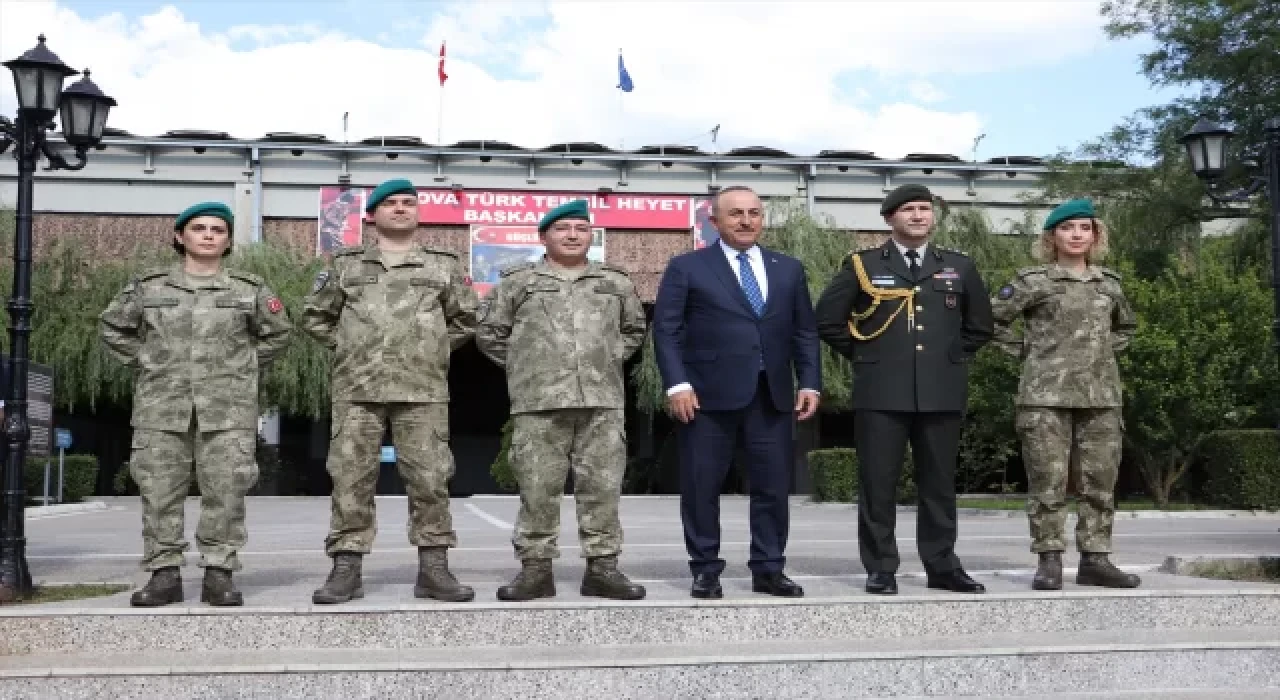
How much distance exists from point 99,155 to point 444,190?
30.0 feet

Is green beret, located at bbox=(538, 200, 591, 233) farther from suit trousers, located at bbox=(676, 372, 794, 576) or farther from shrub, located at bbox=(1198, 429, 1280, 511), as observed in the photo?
shrub, located at bbox=(1198, 429, 1280, 511)

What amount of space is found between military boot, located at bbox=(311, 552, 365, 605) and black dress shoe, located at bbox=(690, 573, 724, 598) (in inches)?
64.0

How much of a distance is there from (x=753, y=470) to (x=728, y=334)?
0.70 meters

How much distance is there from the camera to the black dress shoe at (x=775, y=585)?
5781 mm

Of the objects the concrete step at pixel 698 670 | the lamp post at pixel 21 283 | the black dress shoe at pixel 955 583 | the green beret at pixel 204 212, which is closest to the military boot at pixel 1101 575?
the black dress shoe at pixel 955 583

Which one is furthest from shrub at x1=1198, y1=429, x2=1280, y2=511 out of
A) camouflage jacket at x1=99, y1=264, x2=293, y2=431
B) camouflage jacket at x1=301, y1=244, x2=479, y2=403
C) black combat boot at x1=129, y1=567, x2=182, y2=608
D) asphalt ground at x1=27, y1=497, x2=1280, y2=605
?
black combat boot at x1=129, y1=567, x2=182, y2=608

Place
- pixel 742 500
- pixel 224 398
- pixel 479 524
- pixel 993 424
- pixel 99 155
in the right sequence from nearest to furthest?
pixel 224 398 → pixel 479 524 → pixel 993 424 → pixel 742 500 → pixel 99 155

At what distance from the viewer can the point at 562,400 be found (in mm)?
5836

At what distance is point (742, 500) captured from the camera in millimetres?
25766

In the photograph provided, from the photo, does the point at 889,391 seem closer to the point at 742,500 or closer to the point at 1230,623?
the point at 1230,623

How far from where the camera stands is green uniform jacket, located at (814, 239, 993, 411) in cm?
609

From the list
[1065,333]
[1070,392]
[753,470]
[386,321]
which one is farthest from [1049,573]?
[386,321]

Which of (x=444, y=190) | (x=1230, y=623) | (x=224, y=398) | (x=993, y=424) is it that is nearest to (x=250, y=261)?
(x=444, y=190)

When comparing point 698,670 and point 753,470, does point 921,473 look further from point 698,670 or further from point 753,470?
point 698,670
